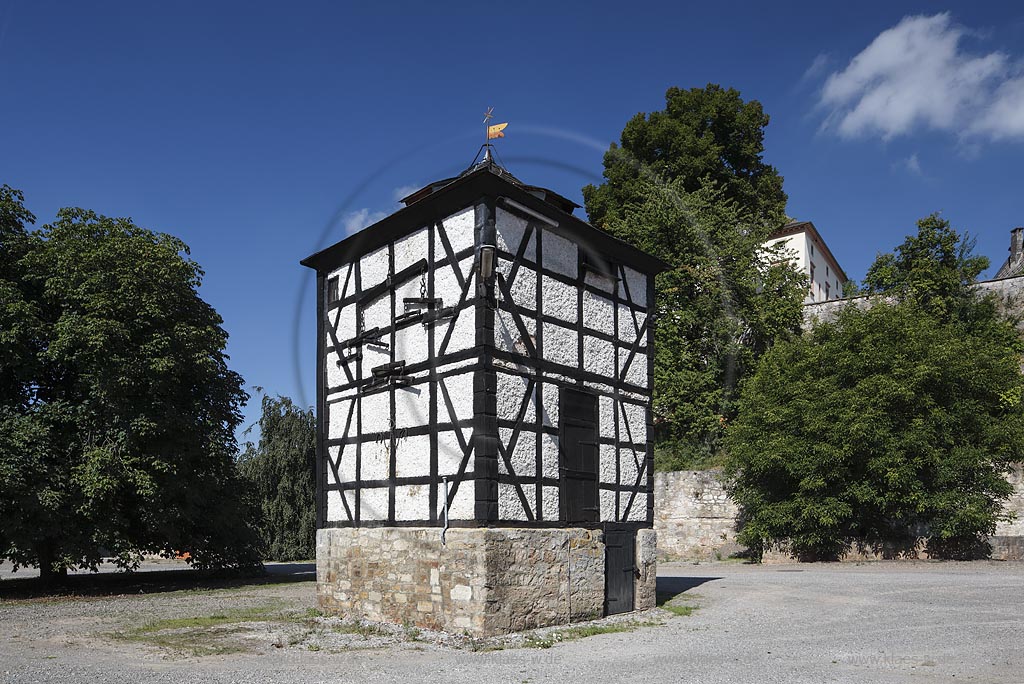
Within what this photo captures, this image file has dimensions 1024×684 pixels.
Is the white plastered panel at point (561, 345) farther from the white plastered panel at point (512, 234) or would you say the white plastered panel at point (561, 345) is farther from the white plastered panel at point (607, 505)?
the white plastered panel at point (607, 505)

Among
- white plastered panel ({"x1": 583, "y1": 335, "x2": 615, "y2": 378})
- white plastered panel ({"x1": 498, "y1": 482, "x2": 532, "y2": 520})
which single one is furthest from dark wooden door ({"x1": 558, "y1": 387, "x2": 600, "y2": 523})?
white plastered panel ({"x1": 498, "y1": 482, "x2": 532, "y2": 520})

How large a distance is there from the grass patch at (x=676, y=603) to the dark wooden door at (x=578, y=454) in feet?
6.73

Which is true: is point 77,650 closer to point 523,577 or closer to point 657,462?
point 523,577

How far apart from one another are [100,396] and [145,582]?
19.8ft

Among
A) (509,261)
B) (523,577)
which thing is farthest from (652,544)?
(509,261)

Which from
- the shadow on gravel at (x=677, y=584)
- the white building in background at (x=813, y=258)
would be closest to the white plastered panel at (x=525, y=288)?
the shadow on gravel at (x=677, y=584)

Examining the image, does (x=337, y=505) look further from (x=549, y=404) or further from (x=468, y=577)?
(x=549, y=404)

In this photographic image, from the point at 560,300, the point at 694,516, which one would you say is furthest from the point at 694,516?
the point at 560,300

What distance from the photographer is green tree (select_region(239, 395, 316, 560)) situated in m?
29.1

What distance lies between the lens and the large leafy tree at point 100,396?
15734 millimetres

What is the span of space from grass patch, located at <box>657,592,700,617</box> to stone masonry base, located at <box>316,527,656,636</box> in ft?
1.45

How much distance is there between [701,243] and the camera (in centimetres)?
2923

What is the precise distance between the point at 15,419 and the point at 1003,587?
18.6 m

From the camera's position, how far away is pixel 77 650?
968cm
